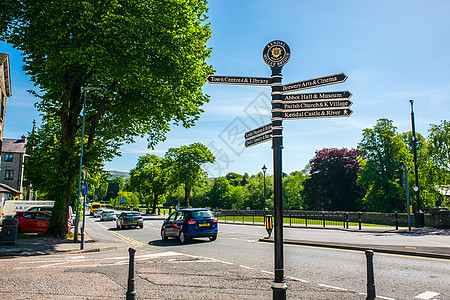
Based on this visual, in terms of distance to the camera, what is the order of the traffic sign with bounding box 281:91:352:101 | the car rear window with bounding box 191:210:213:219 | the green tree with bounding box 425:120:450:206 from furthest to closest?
the green tree with bounding box 425:120:450:206
the car rear window with bounding box 191:210:213:219
the traffic sign with bounding box 281:91:352:101

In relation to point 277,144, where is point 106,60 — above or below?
above

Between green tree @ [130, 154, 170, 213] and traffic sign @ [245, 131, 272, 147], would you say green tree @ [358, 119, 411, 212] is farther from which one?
traffic sign @ [245, 131, 272, 147]

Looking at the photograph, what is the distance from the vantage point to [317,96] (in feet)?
15.4

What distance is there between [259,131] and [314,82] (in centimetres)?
105

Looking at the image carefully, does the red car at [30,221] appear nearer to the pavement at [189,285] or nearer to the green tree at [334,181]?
the pavement at [189,285]

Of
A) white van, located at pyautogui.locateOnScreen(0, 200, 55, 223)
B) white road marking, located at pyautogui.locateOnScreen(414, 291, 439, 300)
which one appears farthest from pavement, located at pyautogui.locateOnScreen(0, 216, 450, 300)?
white van, located at pyautogui.locateOnScreen(0, 200, 55, 223)

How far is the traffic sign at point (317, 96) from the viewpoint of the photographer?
4.58 meters

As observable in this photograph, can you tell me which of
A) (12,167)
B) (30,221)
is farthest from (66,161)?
(12,167)

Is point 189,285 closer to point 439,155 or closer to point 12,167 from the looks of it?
point 439,155

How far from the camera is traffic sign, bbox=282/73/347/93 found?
4520 mm

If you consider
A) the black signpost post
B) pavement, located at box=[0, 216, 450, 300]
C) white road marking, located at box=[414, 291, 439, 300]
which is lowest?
pavement, located at box=[0, 216, 450, 300]

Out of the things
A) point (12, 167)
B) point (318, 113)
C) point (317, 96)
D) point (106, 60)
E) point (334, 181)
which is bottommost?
point (318, 113)

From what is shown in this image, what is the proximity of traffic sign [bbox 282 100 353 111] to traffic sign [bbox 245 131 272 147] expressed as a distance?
441mm

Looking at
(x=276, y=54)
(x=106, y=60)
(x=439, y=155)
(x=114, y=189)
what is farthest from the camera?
(x=114, y=189)
